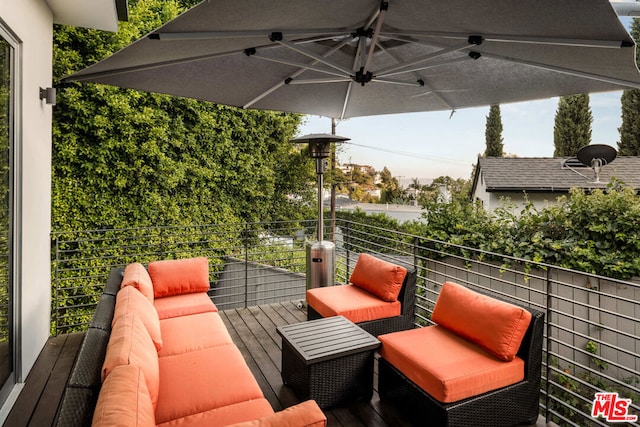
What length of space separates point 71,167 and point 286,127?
4.42 meters

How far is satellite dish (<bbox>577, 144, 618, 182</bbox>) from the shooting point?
22.9 feet

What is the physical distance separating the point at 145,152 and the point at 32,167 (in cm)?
282

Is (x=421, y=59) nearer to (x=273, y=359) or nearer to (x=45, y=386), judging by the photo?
(x=273, y=359)

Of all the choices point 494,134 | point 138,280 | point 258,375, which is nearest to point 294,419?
point 258,375

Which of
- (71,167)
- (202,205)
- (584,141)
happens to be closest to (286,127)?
(202,205)

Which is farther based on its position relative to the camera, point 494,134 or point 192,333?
point 494,134

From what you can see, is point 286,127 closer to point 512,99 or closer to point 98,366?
point 512,99

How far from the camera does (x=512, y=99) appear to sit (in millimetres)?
3557

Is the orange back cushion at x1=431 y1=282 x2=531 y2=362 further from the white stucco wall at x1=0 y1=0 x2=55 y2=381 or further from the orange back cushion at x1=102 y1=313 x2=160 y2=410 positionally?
the white stucco wall at x1=0 y1=0 x2=55 y2=381

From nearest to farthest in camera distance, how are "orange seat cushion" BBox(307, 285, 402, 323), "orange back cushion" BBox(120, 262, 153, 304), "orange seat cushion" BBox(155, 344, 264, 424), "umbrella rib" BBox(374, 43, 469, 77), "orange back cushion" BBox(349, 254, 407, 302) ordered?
"orange seat cushion" BBox(155, 344, 264, 424)
"umbrella rib" BBox(374, 43, 469, 77)
"orange back cushion" BBox(120, 262, 153, 304)
"orange seat cushion" BBox(307, 285, 402, 323)
"orange back cushion" BBox(349, 254, 407, 302)

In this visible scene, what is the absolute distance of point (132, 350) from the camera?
1.67 meters

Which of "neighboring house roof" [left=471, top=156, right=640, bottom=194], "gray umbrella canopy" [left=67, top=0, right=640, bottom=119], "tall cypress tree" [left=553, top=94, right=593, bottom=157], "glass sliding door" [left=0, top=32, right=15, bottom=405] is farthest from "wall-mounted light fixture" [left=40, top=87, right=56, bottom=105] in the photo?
"tall cypress tree" [left=553, top=94, right=593, bottom=157]

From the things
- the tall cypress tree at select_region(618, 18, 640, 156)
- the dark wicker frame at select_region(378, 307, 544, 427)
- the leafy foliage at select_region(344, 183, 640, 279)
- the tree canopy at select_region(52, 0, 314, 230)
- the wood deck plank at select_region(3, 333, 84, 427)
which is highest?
the tall cypress tree at select_region(618, 18, 640, 156)

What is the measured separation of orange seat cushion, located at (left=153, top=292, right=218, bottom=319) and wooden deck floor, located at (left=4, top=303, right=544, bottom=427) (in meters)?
0.53
